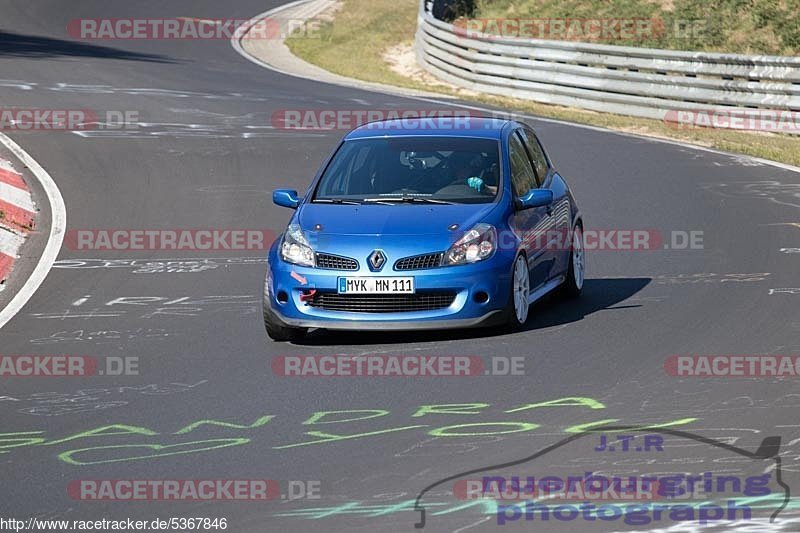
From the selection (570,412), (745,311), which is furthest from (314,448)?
(745,311)

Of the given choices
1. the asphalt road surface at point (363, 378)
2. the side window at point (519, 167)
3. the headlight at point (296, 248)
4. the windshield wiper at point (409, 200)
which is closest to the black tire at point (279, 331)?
the asphalt road surface at point (363, 378)

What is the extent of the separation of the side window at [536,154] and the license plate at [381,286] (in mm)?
2418

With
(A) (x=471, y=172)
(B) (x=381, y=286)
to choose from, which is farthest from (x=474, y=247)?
Answer: (A) (x=471, y=172)

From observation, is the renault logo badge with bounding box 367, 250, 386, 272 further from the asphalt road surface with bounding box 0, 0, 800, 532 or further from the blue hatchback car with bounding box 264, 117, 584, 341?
the asphalt road surface with bounding box 0, 0, 800, 532

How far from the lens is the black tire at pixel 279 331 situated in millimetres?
11297

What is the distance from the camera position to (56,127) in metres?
24.2

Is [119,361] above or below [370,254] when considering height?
below

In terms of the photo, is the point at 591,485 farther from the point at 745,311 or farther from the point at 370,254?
the point at 745,311

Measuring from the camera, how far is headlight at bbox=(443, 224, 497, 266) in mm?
11078

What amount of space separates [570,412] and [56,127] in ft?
55.5

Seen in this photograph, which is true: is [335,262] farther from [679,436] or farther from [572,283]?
[679,436]

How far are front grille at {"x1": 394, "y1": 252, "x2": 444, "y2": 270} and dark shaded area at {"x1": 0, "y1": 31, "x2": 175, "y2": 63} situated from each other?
25.2 metres

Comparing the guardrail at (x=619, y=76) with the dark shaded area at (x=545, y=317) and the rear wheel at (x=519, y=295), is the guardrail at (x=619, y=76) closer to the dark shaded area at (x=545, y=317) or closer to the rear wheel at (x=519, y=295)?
the dark shaded area at (x=545, y=317)

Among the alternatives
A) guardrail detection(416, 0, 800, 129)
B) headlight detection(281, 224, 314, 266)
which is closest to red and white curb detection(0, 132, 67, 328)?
headlight detection(281, 224, 314, 266)
